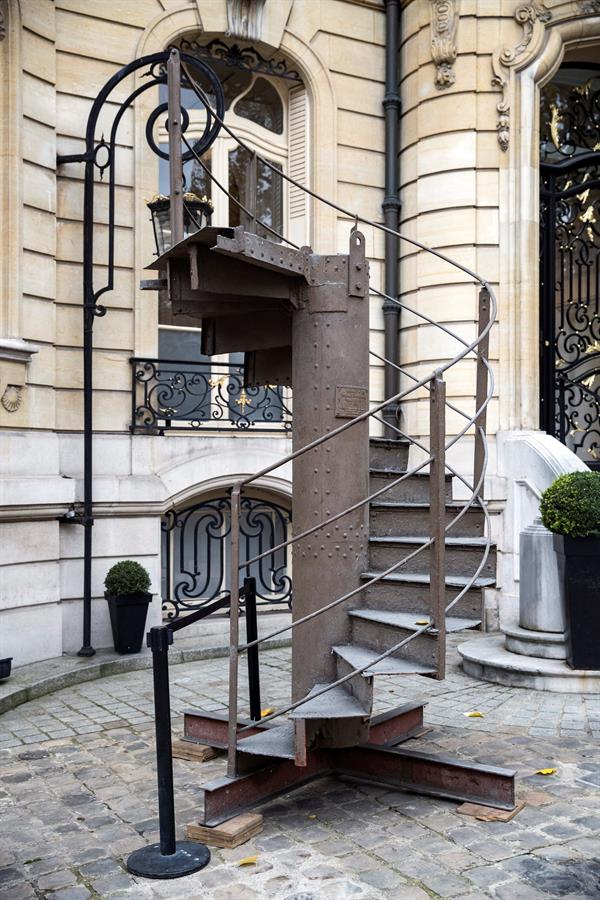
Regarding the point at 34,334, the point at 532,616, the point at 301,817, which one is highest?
the point at 34,334

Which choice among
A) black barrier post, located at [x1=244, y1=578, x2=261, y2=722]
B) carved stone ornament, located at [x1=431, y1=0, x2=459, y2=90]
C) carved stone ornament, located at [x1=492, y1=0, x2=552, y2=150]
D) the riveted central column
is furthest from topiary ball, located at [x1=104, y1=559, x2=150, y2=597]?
carved stone ornament, located at [x1=431, y1=0, x2=459, y2=90]

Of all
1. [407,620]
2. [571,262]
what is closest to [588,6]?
[571,262]

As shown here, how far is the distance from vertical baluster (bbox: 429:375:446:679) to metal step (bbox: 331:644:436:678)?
0.36 ft

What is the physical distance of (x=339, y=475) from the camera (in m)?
4.91

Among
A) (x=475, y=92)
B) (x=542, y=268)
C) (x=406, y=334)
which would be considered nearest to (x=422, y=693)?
(x=406, y=334)

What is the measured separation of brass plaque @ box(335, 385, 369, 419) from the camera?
16.0 feet

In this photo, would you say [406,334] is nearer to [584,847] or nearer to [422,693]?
[422,693]

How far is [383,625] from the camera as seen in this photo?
461 centimetres

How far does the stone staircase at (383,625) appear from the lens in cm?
441

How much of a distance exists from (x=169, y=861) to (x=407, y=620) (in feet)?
5.23

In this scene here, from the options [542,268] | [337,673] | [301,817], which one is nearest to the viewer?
[301,817]

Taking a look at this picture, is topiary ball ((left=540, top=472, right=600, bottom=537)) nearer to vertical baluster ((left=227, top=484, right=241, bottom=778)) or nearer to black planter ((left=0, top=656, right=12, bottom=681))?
vertical baluster ((left=227, top=484, right=241, bottom=778))

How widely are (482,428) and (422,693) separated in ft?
8.50

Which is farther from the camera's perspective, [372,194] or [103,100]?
[372,194]
